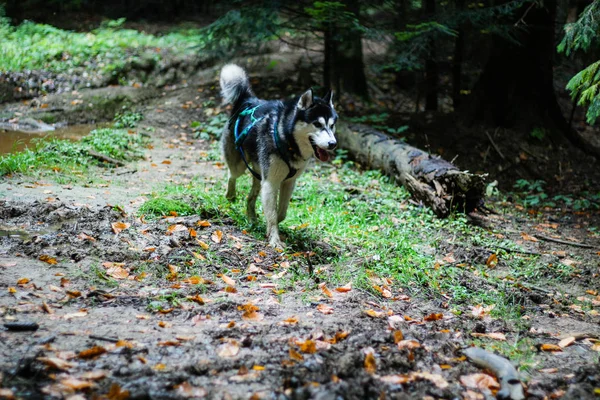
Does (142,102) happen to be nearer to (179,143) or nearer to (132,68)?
(132,68)

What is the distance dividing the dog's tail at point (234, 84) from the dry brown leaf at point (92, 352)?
443 cm

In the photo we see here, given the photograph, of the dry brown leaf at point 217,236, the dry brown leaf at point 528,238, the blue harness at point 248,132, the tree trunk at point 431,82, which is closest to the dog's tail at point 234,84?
the blue harness at point 248,132

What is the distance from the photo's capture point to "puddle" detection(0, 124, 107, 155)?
865 cm

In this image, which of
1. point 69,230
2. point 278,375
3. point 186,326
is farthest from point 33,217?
point 278,375

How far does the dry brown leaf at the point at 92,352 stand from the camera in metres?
2.86

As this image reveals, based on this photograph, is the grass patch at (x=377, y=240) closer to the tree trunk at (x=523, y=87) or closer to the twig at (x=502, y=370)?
the twig at (x=502, y=370)

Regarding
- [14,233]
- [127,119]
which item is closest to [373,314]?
[14,233]

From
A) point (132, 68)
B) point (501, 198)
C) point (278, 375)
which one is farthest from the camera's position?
point (132, 68)

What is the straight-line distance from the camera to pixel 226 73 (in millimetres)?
6621

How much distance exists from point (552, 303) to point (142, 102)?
35.7ft

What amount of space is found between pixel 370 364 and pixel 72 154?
7.10 metres

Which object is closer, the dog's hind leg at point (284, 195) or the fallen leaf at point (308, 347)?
the fallen leaf at point (308, 347)

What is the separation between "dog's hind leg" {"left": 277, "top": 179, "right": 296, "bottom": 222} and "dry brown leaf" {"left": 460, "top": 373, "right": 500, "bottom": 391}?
11.1 feet

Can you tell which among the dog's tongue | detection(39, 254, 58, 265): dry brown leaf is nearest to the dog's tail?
the dog's tongue
